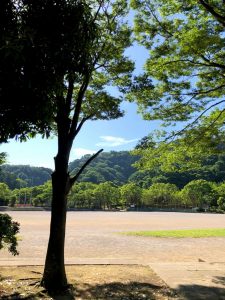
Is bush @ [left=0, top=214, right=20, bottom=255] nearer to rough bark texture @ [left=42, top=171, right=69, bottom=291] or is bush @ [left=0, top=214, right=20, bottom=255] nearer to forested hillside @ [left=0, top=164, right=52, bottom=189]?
rough bark texture @ [left=42, top=171, right=69, bottom=291]

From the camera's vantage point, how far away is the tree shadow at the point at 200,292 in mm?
7477

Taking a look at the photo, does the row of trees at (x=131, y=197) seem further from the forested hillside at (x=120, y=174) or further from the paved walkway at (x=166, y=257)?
the paved walkway at (x=166, y=257)

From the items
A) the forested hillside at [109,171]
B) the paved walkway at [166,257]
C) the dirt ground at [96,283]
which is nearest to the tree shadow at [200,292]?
the paved walkway at [166,257]

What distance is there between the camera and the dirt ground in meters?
7.53

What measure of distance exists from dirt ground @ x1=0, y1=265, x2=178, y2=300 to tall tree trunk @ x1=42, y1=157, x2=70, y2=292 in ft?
0.92

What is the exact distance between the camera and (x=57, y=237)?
822cm

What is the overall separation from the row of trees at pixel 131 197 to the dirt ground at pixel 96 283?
81.0 metres

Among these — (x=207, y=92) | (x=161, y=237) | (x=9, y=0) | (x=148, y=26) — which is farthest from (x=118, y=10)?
(x=161, y=237)

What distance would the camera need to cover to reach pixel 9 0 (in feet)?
17.5

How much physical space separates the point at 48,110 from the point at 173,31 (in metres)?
6.13

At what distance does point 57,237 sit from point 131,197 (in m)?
92.0

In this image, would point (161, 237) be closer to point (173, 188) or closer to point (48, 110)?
point (48, 110)

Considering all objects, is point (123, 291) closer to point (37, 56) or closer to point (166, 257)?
point (37, 56)

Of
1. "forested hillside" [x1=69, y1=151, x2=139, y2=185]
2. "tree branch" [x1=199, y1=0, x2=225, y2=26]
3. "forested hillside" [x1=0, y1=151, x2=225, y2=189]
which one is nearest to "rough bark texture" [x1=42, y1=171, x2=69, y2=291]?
"tree branch" [x1=199, y1=0, x2=225, y2=26]
